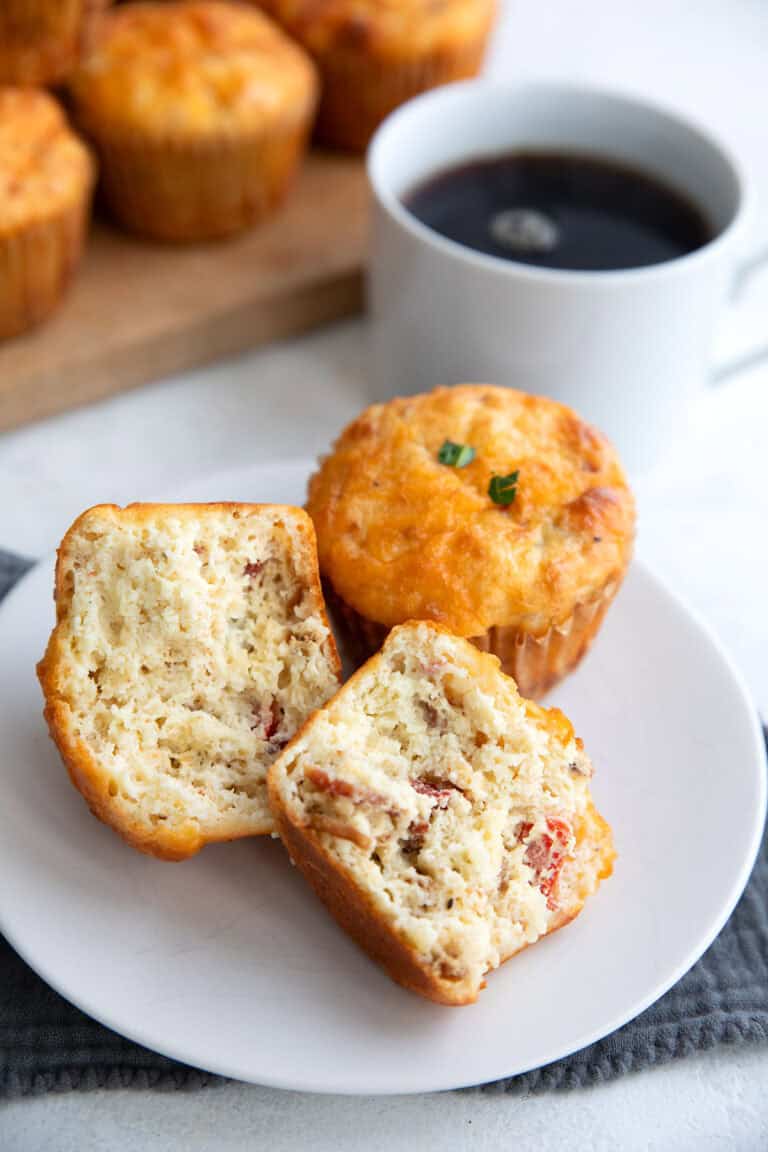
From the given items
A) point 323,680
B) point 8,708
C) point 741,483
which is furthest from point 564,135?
point 8,708

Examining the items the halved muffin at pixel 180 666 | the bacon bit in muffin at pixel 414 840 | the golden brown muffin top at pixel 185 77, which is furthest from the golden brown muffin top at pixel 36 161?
the bacon bit in muffin at pixel 414 840

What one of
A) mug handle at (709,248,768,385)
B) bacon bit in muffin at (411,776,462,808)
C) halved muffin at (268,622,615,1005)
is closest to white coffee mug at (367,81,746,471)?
mug handle at (709,248,768,385)

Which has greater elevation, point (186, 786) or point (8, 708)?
point (186, 786)

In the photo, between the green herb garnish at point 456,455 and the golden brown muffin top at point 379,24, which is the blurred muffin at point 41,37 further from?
the green herb garnish at point 456,455

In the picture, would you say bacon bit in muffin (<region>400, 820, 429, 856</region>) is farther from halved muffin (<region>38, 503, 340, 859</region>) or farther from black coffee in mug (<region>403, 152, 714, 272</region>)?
black coffee in mug (<region>403, 152, 714, 272</region>)

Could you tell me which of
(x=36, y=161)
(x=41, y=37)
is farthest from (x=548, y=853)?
(x=41, y=37)

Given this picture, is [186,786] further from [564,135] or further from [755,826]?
[564,135]

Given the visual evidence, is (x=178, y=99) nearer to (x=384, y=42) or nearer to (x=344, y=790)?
(x=384, y=42)
